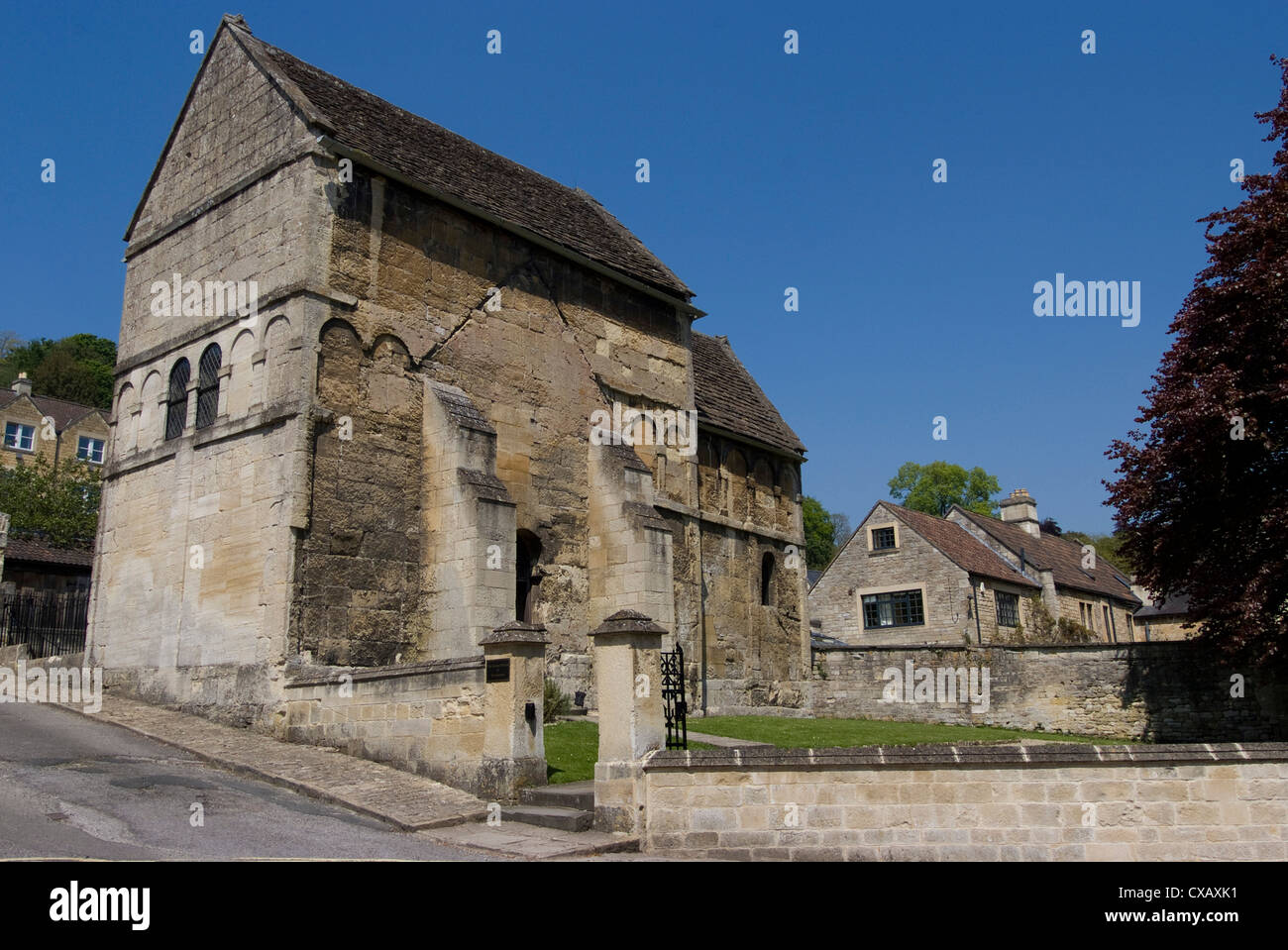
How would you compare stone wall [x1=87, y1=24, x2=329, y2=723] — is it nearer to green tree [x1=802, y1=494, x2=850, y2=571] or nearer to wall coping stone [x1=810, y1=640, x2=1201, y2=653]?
wall coping stone [x1=810, y1=640, x2=1201, y2=653]

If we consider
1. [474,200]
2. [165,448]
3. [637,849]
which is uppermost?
[474,200]

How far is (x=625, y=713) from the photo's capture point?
9953 mm

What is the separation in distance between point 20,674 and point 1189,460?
21878 millimetres

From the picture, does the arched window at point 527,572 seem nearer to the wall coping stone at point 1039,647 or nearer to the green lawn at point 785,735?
the green lawn at point 785,735

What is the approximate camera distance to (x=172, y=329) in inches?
698

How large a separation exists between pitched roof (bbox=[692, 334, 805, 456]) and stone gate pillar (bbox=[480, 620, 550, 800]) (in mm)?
12772

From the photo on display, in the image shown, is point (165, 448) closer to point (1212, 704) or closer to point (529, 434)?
point (529, 434)

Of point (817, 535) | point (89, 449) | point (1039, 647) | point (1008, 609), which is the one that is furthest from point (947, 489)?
point (89, 449)

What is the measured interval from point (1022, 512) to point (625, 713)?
39.2 metres

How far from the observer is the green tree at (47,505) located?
38.8 m

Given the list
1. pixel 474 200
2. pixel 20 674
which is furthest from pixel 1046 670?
pixel 20 674

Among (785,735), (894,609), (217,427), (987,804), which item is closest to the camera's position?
(987,804)

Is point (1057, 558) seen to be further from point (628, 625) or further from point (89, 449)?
point (89, 449)

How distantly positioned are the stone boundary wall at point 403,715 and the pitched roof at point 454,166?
850cm
